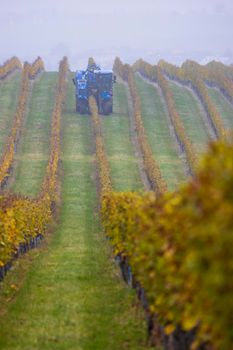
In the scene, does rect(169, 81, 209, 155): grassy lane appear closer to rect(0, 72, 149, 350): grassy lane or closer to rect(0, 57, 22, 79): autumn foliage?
rect(0, 57, 22, 79): autumn foliage

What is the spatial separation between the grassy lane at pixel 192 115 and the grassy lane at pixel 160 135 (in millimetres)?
2066

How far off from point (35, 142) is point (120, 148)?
348 inches

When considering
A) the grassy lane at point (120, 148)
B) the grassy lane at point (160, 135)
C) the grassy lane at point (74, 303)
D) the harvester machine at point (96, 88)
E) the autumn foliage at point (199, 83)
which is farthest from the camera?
the harvester machine at point (96, 88)

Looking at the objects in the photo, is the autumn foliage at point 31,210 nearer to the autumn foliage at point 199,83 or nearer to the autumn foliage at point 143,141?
the autumn foliage at point 143,141

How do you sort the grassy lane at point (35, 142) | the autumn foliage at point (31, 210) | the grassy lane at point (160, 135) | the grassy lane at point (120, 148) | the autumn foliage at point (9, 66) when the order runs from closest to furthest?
the autumn foliage at point (31, 210) < the grassy lane at point (120, 148) < the grassy lane at point (35, 142) < the grassy lane at point (160, 135) < the autumn foliage at point (9, 66)

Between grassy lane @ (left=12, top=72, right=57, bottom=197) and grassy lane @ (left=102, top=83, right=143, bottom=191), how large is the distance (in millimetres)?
6107

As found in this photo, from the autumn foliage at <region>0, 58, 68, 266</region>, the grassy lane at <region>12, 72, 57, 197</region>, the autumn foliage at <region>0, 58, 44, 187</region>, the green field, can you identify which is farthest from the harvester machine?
the autumn foliage at <region>0, 58, 44, 187</region>

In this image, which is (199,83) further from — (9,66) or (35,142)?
(9,66)

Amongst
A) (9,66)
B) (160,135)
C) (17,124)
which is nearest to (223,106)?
(160,135)

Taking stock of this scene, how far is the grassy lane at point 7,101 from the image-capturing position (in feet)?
256

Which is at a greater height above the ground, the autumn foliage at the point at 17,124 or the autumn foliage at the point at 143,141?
the autumn foliage at the point at 143,141

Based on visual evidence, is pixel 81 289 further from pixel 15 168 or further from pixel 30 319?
pixel 15 168

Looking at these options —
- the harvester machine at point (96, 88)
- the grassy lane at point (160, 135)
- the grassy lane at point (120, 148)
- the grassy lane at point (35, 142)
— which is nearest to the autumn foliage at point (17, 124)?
the grassy lane at point (35, 142)

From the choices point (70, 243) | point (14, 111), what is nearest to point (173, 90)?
point (14, 111)
